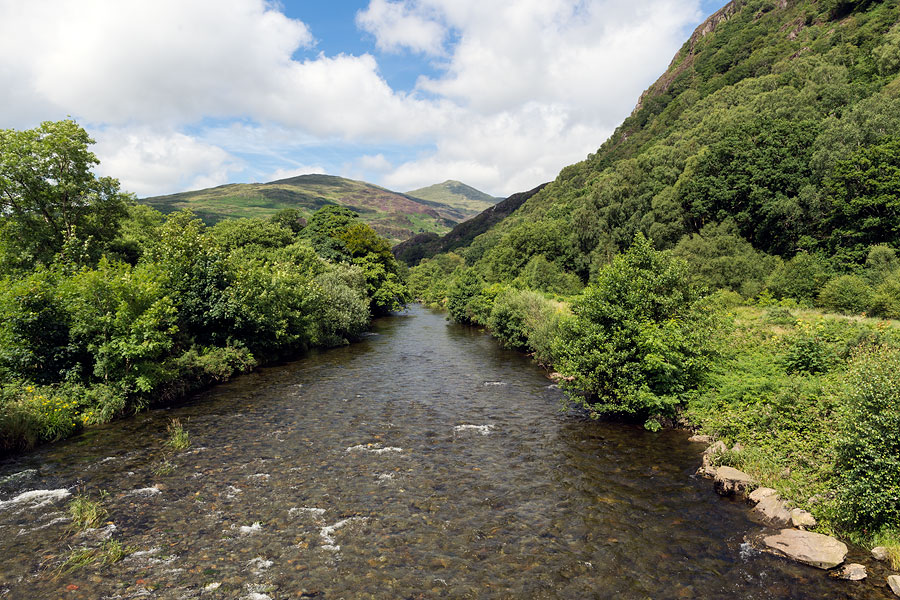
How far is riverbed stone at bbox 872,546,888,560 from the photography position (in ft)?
34.9

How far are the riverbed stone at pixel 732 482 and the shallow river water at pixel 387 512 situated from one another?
49 centimetres

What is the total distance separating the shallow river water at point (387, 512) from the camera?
1087 cm

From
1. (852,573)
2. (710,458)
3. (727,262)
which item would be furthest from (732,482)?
(727,262)

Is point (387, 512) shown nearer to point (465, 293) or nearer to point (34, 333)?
point (34, 333)

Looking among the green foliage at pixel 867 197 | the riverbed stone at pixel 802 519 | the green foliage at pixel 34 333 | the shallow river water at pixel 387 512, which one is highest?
A: the green foliage at pixel 867 197

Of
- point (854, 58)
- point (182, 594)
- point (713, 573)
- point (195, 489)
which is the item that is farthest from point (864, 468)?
point (854, 58)

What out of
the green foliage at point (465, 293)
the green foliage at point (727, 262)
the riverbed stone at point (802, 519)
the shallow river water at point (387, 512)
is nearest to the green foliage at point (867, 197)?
the green foliage at point (727, 262)

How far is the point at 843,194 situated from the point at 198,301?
60.2 meters

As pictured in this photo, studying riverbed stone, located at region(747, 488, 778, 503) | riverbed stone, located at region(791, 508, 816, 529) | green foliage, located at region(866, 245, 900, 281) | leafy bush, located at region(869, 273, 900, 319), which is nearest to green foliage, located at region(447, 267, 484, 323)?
green foliage, located at region(866, 245, 900, 281)

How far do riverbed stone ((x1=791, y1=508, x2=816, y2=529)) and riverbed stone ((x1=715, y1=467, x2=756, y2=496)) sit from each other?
1.91 meters

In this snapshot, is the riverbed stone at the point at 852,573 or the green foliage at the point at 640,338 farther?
the green foliage at the point at 640,338

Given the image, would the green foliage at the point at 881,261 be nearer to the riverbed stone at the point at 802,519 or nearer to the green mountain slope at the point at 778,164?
the green mountain slope at the point at 778,164

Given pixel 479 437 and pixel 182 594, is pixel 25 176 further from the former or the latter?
pixel 479 437

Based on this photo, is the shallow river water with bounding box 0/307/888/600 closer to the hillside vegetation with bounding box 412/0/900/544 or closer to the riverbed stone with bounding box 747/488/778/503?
the riverbed stone with bounding box 747/488/778/503
